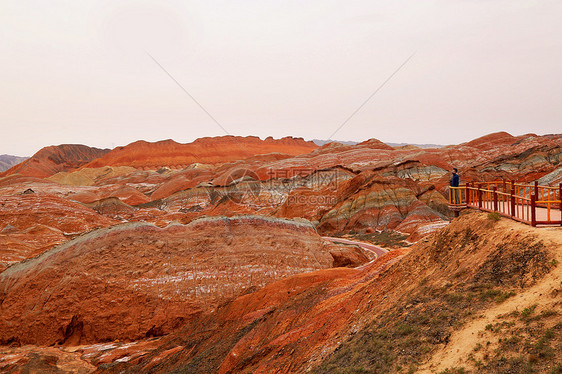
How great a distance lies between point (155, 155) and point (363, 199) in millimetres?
147494

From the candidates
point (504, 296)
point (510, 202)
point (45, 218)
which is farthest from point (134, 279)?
point (45, 218)

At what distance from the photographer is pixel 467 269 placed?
8602 millimetres

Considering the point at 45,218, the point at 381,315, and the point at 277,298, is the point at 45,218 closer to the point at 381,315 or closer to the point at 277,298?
the point at 277,298

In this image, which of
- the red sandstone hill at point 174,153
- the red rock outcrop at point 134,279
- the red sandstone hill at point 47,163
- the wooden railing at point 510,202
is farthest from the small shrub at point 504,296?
the red sandstone hill at point 47,163

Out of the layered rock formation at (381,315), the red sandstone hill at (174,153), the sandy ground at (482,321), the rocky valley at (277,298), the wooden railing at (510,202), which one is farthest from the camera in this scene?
the red sandstone hill at (174,153)

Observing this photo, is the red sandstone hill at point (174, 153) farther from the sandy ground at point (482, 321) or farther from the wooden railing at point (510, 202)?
the sandy ground at point (482, 321)

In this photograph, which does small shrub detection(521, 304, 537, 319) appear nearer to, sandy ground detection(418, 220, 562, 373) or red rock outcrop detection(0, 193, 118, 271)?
sandy ground detection(418, 220, 562, 373)

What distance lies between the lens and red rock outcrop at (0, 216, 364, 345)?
57.4 ft

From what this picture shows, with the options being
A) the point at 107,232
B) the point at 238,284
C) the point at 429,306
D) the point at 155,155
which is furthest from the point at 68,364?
the point at 155,155

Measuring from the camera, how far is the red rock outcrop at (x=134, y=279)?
688 inches

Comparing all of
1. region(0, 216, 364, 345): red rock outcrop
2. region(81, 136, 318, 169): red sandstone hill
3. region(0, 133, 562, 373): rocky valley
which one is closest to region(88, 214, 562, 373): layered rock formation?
region(0, 133, 562, 373): rocky valley

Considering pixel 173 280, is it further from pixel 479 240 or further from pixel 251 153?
pixel 251 153

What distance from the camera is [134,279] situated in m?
18.3

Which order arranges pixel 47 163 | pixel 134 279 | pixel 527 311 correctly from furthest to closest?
pixel 47 163 < pixel 134 279 < pixel 527 311
